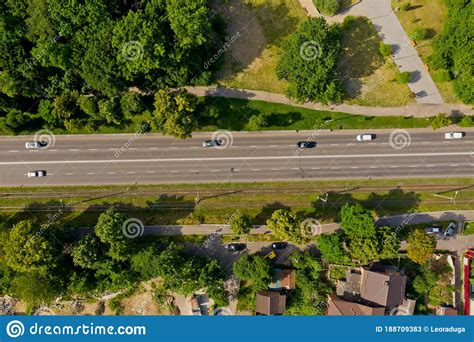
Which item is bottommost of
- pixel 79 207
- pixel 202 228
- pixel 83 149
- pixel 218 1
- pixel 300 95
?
pixel 202 228

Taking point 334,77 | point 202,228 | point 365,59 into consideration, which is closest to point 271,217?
point 202,228

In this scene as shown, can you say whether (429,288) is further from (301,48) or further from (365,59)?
(301,48)

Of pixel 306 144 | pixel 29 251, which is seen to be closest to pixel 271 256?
pixel 306 144

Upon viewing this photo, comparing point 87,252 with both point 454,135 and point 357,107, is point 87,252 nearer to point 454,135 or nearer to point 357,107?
point 357,107

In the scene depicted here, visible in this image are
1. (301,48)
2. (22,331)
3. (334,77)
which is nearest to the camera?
(22,331)

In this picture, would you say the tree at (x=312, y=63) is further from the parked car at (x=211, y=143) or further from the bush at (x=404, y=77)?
the parked car at (x=211, y=143)

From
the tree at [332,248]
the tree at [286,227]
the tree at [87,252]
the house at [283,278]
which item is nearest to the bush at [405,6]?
the tree at [286,227]
